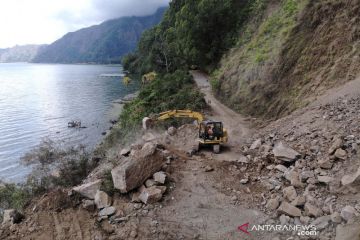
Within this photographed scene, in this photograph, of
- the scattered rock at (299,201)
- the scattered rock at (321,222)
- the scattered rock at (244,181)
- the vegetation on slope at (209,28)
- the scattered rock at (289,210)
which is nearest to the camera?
the scattered rock at (321,222)

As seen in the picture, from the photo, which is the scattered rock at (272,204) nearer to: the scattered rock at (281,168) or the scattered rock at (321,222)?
the scattered rock at (321,222)

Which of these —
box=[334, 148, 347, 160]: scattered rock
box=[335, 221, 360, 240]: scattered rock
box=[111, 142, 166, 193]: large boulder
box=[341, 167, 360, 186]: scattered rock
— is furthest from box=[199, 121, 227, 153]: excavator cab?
box=[335, 221, 360, 240]: scattered rock

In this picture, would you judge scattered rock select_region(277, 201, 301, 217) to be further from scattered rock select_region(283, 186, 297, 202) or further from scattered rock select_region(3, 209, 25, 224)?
scattered rock select_region(3, 209, 25, 224)

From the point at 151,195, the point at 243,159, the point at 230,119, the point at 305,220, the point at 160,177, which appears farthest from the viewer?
the point at 230,119

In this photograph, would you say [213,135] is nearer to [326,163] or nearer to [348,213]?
[326,163]

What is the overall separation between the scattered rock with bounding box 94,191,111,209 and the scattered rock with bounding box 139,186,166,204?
4.58 feet

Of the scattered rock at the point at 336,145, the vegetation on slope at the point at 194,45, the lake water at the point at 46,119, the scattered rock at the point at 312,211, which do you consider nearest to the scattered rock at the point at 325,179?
the scattered rock at the point at 312,211

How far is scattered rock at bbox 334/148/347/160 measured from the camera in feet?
43.2

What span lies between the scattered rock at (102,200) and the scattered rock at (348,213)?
29.1 feet

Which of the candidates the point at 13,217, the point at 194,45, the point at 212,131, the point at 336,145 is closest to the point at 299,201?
the point at 336,145

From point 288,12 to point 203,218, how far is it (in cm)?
2001

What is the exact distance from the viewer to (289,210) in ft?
38.9

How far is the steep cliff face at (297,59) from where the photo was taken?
68.1 ft

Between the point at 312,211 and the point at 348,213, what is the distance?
1.35 metres
